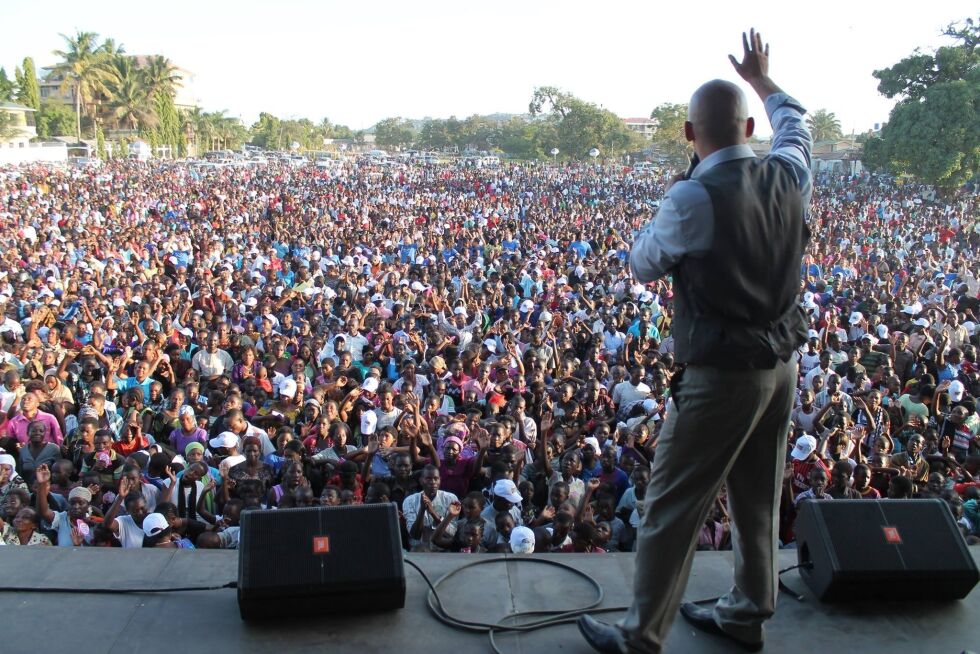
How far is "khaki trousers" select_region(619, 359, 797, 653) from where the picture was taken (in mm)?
1619

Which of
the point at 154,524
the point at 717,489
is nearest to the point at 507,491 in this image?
the point at 154,524

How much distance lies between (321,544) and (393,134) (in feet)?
273

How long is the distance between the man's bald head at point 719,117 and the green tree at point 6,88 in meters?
51.4

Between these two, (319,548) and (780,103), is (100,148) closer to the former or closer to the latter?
(319,548)

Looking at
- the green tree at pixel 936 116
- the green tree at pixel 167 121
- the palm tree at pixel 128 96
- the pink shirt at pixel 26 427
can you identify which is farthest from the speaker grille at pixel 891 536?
the green tree at pixel 167 121

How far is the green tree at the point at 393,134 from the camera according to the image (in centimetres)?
8138

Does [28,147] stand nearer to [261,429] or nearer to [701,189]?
[261,429]

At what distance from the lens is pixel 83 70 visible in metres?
44.8

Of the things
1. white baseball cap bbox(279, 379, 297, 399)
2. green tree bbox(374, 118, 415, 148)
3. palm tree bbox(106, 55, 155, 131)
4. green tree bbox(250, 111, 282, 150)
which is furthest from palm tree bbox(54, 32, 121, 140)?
white baseball cap bbox(279, 379, 297, 399)

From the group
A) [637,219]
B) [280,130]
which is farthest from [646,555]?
[280,130]

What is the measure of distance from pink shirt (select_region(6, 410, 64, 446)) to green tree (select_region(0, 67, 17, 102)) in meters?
47.1

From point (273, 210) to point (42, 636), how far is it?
61.3ft

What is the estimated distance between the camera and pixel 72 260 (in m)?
11.1

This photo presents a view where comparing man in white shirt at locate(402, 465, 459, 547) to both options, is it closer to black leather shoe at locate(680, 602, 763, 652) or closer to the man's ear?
black leather shoe at locate(680, 602, 763, 652)
